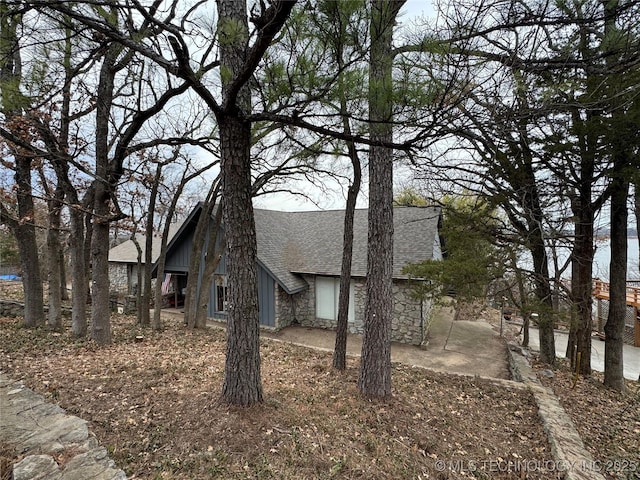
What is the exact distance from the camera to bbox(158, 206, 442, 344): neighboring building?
381 inches

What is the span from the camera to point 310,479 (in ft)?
8.72

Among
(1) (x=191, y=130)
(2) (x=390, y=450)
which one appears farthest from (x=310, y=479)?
(1) (x=191, y=130)

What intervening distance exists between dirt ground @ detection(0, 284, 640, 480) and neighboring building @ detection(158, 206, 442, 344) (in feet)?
12.5

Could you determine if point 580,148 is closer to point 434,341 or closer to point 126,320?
point 434,341

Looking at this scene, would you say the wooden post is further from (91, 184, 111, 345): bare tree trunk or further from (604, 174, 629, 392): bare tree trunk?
(91, 184, 111, 345): bare tree trunk

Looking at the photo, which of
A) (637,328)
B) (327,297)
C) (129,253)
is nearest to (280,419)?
(327,297)

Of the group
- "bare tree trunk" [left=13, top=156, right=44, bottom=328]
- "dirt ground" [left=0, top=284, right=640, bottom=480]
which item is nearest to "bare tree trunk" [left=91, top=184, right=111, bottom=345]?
"dirt ground" [left=0, top=284, right=640, bottom=480]

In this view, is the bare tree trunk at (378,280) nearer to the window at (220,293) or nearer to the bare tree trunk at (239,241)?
the bare tree trunk at (239,241)

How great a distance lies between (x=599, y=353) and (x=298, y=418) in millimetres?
13904

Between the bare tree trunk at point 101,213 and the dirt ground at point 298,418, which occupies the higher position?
the bare tree trunk at point 101,213

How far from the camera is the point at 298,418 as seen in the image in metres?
3.50

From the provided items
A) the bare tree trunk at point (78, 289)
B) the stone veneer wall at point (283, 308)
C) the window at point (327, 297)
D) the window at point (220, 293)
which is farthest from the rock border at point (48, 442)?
the window at point (220, 293)

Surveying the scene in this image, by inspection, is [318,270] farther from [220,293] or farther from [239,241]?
[239,241]

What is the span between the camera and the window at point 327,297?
1089 cm
